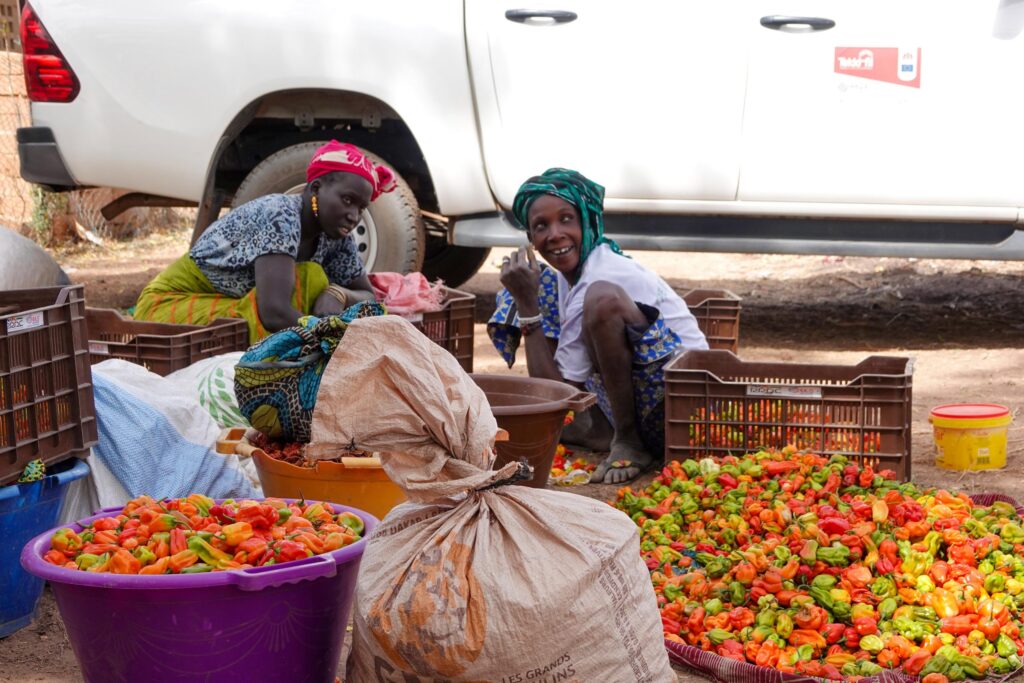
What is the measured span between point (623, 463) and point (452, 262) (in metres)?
3.33

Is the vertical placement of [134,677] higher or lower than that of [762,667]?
higher

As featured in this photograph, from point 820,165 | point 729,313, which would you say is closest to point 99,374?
point 729,313

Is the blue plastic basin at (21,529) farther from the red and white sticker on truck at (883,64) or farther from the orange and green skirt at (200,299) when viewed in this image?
the red and white sticker on truck at (883,64)

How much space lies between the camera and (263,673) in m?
2.43

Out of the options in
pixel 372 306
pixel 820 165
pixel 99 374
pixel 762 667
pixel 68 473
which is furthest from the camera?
pixel 820 165

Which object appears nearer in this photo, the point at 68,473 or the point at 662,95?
the point at 68,473

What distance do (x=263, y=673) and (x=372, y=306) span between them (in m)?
1.78

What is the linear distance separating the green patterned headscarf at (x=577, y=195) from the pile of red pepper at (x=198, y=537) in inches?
84.5

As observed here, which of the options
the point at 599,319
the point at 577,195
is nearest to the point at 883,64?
the point at 577,195

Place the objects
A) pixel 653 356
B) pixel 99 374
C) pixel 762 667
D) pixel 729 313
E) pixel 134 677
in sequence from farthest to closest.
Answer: pixel 729 313 < pixel 653 356 < pixel 99 374 < pixel 762 667 < pixel 134 677

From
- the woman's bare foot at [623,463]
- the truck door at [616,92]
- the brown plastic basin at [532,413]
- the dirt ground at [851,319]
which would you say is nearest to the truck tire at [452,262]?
the dirt ground at [851,319]

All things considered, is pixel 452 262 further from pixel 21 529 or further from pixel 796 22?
pixel 21 529

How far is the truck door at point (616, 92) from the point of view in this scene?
19.7ft

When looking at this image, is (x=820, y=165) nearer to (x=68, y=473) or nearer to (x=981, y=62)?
(x=981, y=62)
